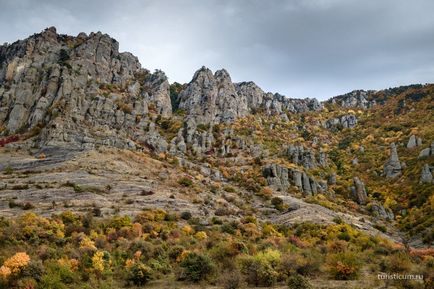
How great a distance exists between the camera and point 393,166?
83312mm

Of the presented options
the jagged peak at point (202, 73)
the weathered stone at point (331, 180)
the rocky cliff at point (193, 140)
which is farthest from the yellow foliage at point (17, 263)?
the jagged peak at point (202, 73)

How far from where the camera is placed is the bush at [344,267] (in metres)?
19.5

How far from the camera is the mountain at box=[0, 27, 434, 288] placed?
3791cm

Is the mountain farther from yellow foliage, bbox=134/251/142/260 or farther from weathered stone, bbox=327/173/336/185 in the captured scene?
yellow foliage, bbox=134/251/142/260

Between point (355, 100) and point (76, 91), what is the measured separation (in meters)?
121

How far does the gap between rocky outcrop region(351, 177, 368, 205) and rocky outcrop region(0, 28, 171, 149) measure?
137ft

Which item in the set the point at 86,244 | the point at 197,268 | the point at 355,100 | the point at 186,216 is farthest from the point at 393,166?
the point at 355,100

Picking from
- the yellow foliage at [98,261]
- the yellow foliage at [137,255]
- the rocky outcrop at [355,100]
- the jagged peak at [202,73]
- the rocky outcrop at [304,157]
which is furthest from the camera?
the rocky outcrop at [355,100]

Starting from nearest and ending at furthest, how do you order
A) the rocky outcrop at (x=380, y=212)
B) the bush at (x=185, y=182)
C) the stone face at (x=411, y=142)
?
the bush at (x=185, y=182) → the rocky outcrop at (x=380, y=212) → the stone face at (x=411, y=142)

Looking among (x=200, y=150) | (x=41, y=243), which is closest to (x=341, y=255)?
(x=41, y=243)

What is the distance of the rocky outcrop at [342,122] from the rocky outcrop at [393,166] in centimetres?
4371

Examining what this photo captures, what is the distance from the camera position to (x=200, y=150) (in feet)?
274

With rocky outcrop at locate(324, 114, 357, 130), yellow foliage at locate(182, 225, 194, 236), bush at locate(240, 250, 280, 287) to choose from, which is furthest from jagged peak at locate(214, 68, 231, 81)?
bush at locate(240, 250, 280, 287)

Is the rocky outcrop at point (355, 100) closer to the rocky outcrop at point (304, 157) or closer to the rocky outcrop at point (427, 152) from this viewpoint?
the rocky outcrop at point (304, 157)
